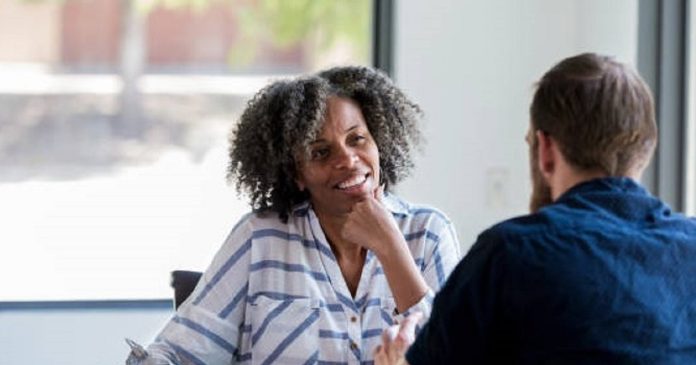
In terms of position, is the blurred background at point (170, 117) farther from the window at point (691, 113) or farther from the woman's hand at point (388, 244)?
the woman's hand at point (388, 244)

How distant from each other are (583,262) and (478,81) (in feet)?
7.01

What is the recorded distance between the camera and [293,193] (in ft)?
7.86

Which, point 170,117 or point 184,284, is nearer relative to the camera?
point 184,284

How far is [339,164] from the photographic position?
7.60ft

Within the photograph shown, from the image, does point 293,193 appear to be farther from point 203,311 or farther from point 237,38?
point 237,38

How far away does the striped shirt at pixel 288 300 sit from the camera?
7.32ft

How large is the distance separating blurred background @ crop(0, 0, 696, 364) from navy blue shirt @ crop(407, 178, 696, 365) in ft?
6.25

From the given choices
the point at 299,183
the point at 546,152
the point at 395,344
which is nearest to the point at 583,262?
the point at 546,152

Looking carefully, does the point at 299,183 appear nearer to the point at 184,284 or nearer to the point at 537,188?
the point at 184,284

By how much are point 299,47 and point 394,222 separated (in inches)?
55.8

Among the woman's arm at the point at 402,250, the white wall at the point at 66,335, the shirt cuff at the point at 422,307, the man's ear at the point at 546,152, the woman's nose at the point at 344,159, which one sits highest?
the man's ear at the point at 546,152

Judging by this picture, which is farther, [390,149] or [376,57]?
[376,57]

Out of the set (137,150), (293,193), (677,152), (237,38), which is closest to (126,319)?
(137,150)

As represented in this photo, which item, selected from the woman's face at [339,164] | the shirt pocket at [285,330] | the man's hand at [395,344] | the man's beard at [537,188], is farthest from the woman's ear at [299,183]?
the man's beard at [537,188]
